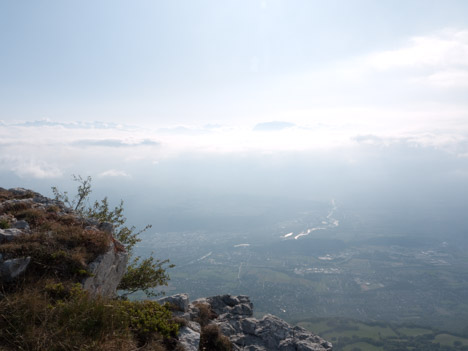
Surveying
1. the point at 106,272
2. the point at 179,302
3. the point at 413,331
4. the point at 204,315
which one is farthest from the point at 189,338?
the point at 413,331

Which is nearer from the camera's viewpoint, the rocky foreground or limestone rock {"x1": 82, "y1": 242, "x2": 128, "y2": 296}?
the rocky foreground

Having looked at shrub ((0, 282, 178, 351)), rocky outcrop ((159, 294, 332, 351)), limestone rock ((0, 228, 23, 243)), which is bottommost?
rocky outcrop ((159, 294, 332, 351))

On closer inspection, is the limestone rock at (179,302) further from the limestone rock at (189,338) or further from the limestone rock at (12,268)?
the limestone rock at (12,268)

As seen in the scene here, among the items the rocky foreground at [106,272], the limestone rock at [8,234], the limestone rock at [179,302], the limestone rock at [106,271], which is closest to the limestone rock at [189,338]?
the rocky foreground at [106,272]

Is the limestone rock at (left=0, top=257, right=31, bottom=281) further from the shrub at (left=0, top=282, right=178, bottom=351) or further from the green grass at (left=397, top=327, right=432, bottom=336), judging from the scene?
the green grass at (left=397, top=327, right=432, bottom=336)

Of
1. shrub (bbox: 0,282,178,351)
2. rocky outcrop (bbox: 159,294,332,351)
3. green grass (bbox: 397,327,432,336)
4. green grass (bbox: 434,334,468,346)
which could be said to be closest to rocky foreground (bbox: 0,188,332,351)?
rocky outcrop (bbox: 159,294,332,351)

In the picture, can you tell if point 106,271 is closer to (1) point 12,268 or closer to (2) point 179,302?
(1) point 12,268

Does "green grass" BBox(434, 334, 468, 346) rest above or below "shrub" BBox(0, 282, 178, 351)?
below

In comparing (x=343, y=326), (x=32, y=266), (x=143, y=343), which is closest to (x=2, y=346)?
(x=32, y=266)

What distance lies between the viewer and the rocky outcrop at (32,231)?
30.8 ft

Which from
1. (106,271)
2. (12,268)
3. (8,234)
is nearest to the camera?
(12,268)

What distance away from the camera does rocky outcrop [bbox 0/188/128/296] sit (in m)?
9.40

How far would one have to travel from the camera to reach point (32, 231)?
11.4m

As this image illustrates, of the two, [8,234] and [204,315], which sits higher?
[8,234]
